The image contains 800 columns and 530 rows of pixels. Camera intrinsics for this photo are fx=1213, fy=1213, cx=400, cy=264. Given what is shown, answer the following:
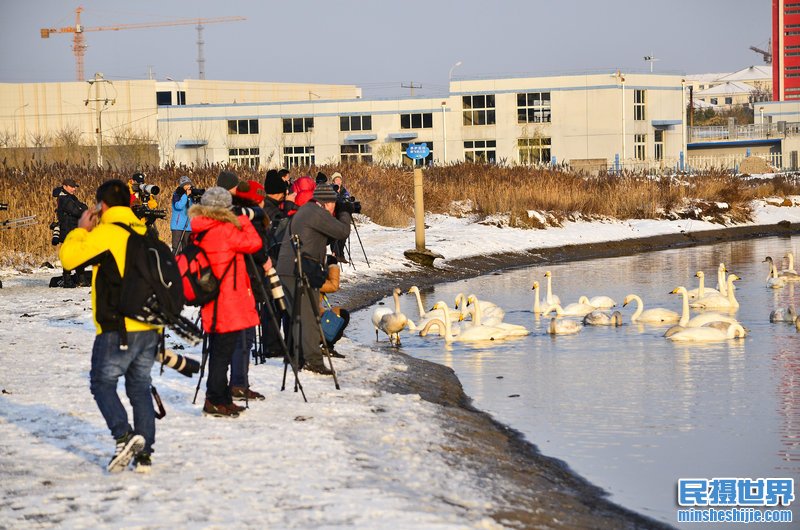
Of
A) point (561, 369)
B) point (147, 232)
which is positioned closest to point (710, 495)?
point (147, 232)

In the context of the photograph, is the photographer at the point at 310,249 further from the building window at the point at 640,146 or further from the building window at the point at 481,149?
the building window at the point at 640,146

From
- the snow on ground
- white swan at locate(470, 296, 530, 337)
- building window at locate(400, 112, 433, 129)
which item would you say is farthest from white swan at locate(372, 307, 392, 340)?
building window at locate(400, 112, 433, 129)

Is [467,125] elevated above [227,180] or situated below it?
above

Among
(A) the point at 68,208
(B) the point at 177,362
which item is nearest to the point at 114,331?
(B) the point at 177,362

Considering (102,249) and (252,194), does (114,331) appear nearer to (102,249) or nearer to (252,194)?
(102,249)

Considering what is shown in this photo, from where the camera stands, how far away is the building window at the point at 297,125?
90188 mm

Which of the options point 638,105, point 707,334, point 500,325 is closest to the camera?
point 707,334

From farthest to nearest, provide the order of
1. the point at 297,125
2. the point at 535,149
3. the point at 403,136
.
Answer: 1. the point at 297,125
2. the point at 403,136
3. the point at 535,149

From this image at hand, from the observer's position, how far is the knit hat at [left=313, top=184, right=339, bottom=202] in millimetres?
12484

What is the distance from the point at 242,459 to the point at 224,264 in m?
1.82

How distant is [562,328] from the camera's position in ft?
61.3

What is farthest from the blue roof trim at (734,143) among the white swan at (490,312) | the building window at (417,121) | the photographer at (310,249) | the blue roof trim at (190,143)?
the photographer at (310,249)

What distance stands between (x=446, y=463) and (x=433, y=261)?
67.4ft

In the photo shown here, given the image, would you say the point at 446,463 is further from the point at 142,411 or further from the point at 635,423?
the point at 635,423
